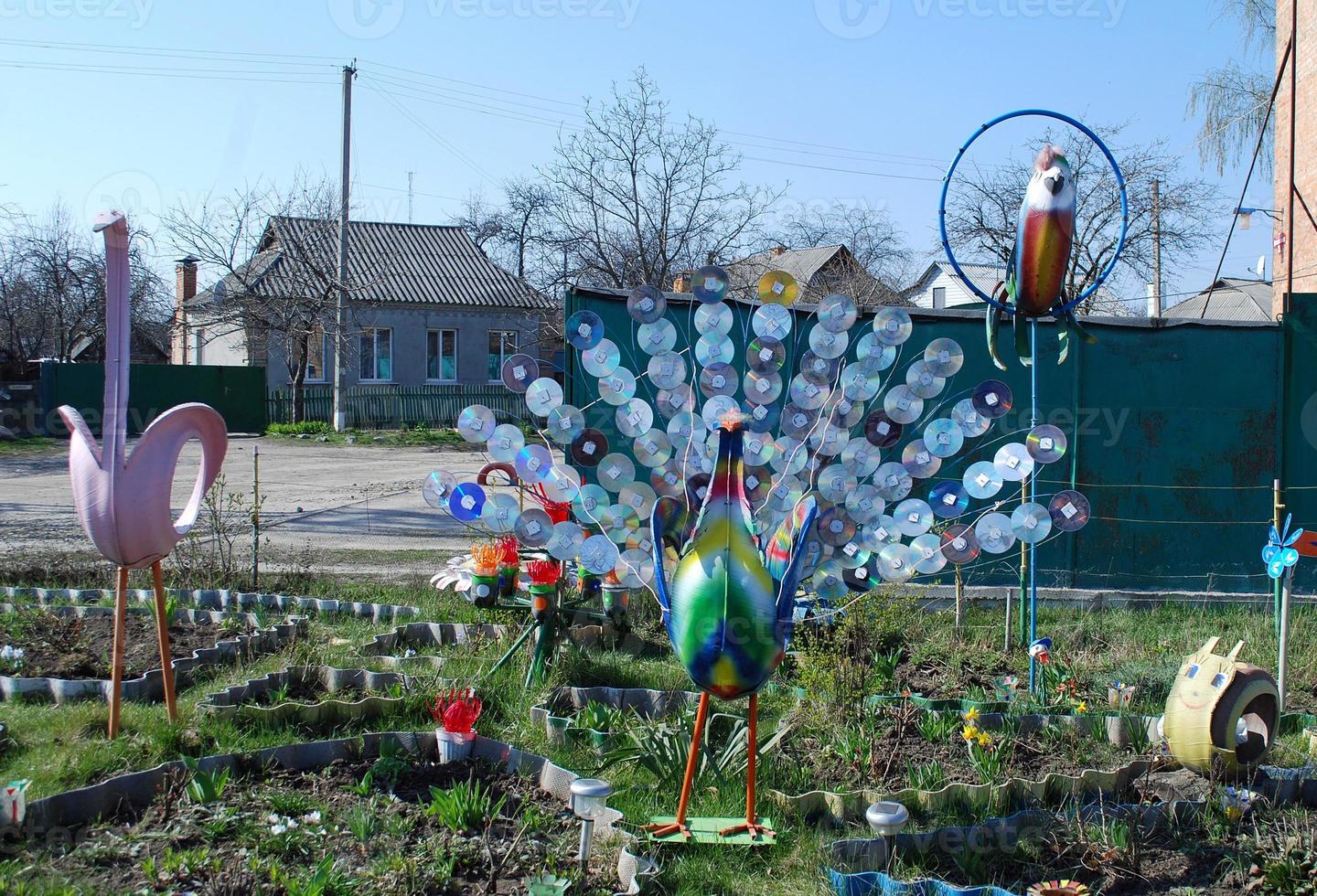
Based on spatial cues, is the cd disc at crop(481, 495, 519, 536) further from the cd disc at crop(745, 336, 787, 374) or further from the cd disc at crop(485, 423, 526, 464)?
the cd disc at crop(745, 336, 787, 374)

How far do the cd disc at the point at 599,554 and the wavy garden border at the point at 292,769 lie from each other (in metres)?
0.88

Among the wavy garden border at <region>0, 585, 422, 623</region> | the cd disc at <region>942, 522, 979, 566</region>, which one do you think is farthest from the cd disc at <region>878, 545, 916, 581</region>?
the wavy garden border at <region>0, 585, 422, 623</region>

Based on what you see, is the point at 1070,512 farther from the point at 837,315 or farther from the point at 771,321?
the point at 771,321

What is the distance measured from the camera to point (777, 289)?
4.67 meters

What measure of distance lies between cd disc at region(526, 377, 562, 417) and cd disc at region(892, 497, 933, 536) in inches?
60.8

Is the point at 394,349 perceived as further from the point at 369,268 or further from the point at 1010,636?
the point at 1010,636

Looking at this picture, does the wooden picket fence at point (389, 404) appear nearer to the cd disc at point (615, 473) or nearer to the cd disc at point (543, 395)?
the cd disc at point (543, 395)

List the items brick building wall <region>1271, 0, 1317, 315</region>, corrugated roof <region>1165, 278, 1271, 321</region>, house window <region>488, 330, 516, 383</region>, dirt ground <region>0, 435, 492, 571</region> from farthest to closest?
house window <region>488, 330, 516, 383</region> < corrugated roof <region>1165, 278, 1271, 321</region> < brick building wall <region>1271, 0, 1317, 315</region> < dirt ground <region>0, 435, 492, 571</region>

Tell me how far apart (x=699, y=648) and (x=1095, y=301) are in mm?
26235

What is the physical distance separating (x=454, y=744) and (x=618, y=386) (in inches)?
69.3

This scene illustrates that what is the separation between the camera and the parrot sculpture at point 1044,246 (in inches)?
193

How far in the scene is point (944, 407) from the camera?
8359 millimetres

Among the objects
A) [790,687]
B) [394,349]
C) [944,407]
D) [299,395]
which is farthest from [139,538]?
[394,349]

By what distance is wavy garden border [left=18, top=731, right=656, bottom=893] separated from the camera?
4.00m
